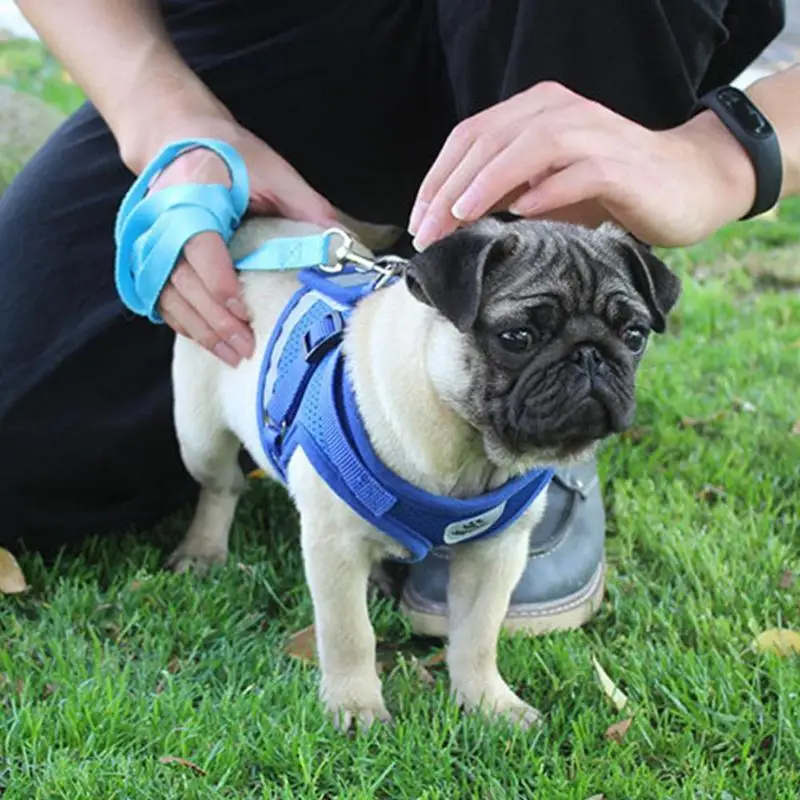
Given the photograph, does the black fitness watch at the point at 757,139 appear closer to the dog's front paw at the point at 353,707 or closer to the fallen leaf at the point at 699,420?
the dog's front paw at the point at 353,707

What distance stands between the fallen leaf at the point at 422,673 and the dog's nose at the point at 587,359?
0.81 m

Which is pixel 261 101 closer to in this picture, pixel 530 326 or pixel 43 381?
pixel 43 381

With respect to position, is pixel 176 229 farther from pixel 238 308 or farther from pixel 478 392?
pixel 478 392

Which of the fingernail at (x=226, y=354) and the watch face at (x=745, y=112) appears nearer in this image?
the watch face at (x=745, y=112)

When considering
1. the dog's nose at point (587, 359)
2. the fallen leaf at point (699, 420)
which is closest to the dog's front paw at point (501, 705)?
the dog's nose at point (587, 359)

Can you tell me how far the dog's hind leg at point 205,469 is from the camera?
2682 mm

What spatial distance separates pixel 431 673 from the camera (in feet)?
8.00

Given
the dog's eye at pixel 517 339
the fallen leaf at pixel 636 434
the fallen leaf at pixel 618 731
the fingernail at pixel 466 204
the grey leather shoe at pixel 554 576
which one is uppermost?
the fingernail at pixel 466 204

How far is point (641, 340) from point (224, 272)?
85cm

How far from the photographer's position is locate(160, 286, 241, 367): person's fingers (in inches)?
94.9

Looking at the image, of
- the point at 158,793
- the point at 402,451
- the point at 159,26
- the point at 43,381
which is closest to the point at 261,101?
the point at 159,26

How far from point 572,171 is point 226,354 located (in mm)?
827

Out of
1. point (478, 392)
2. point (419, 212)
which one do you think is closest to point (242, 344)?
point (419, 212)

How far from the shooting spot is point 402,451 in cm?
204
